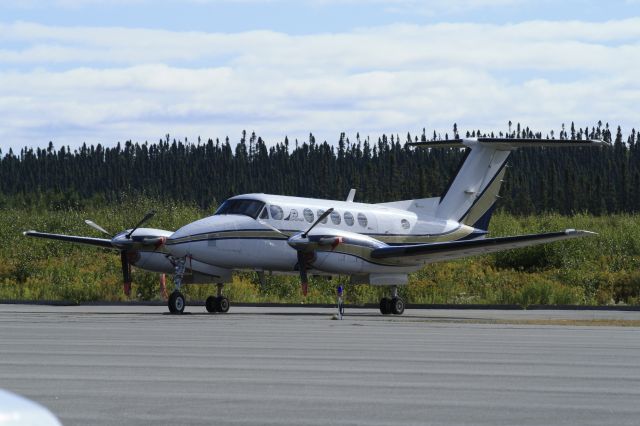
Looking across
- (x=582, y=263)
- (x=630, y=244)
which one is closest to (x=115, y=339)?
(x=582, y=263)

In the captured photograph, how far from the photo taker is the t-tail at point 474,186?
1427 inches

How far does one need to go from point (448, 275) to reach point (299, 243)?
14.8 metres

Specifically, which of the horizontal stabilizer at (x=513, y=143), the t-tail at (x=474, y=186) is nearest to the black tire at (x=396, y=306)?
the t-tail at (x=474, y=186)

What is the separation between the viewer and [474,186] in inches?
1446

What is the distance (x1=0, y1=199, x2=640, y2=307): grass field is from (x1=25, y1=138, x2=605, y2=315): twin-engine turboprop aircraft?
7.04m

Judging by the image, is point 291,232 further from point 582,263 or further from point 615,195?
point 615,195

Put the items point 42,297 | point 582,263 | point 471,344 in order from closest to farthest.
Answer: point 471,344 → point 42,297 → point 582,263

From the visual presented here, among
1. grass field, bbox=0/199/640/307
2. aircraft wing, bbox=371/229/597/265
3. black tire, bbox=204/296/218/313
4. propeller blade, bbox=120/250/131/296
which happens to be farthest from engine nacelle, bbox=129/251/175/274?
grass field, bbox=0/199/640/307

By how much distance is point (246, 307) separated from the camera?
120ft

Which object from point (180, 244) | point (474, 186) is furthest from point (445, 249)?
point (180, 244)

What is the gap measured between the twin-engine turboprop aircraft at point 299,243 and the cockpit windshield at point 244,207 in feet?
0.09

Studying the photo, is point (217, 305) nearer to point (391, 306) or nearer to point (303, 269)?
point (303, 269)

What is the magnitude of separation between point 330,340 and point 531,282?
961 inches

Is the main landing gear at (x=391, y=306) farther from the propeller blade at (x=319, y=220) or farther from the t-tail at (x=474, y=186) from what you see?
the t-tail at (x=474, y=186)
